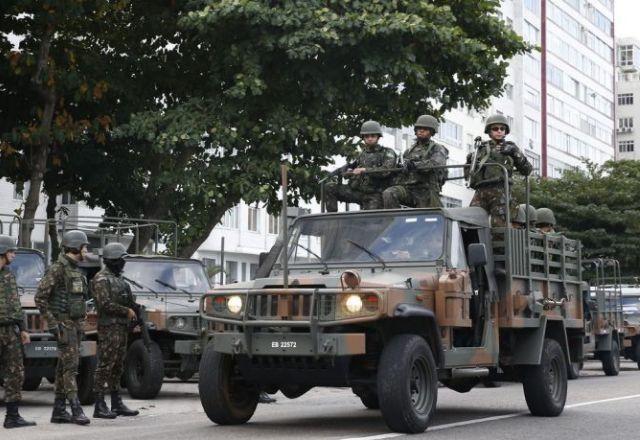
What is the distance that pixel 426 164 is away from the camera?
544 inches

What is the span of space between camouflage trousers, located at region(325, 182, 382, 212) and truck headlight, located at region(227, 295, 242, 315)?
274cm

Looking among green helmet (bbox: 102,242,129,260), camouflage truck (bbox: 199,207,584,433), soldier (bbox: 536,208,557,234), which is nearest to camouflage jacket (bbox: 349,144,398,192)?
camouflage truck (bbox: 199,207,584,433)

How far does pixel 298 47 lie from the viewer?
2123cm

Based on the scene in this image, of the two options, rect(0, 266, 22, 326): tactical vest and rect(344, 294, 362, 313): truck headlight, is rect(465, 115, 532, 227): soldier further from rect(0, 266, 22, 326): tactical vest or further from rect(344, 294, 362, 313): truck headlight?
rect(0, 266, 22, 326): tactical vest

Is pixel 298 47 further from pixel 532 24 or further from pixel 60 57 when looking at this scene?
pixel 532 24

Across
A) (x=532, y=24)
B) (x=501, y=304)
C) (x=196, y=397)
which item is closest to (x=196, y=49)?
(x=196, y=397)

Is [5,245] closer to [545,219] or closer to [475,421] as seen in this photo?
[475,421]

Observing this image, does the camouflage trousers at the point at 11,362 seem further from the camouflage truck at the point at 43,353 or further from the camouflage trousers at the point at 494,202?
the camouflage trousers at the point at 494,202

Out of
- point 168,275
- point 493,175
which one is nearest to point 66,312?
point 493,175

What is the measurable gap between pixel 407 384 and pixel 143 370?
6213 mm

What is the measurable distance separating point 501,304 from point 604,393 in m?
5.34

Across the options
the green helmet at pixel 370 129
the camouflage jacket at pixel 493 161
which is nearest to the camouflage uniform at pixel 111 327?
the green helmet at pixel 370 129

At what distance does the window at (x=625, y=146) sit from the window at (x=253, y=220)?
5917 centimetres

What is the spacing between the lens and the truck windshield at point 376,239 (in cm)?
1256
